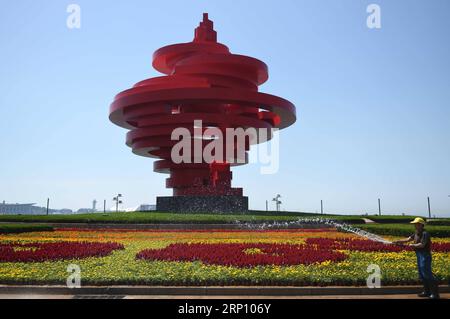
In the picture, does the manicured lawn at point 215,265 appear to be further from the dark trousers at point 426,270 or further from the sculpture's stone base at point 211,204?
the sculpture's stone base at point 211,204

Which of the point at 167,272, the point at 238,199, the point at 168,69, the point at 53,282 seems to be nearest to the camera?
the point at 53,282

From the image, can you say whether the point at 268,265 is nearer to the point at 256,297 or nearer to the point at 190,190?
the point at 256,297

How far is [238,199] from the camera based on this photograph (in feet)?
128

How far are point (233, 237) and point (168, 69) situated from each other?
33310 mm

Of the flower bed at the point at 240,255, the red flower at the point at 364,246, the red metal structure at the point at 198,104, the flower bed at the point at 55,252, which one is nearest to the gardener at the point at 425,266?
the flower bed at the point at 240,255

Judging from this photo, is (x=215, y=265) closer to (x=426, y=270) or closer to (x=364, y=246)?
(x=426, y=270)

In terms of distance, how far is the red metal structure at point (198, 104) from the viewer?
39969 mm

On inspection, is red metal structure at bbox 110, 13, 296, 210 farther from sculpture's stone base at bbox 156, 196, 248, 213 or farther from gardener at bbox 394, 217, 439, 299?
gardener at bbox 394, 217, 439, 299

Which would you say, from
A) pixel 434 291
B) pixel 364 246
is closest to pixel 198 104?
pixel 364 246

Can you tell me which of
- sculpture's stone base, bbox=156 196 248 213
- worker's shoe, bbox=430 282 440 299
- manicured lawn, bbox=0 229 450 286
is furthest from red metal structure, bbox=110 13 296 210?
worker's shoe, bbox=430 282 440 299

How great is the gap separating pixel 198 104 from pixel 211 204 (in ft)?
36.8

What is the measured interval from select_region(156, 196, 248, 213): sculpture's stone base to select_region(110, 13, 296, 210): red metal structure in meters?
0.71

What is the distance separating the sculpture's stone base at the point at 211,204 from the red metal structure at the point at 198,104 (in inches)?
27.9

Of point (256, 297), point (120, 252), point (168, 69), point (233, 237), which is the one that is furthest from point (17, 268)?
point (168, 69)
